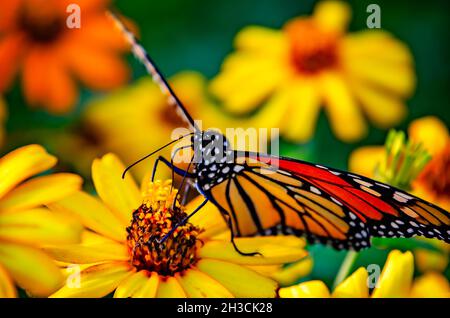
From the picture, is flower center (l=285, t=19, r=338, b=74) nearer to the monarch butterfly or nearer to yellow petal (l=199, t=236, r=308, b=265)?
the monarch butterfly

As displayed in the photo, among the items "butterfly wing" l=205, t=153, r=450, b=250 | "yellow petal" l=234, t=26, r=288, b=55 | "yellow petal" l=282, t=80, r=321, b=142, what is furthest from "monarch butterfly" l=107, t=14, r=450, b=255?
"yellow petal" l=234, t=26, r=288, b=55

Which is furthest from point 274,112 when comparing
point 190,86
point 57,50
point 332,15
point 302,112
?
point 57,50

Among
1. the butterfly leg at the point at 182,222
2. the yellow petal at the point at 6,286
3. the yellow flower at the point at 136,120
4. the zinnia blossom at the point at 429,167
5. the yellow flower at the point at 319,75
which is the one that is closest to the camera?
the yellow petal at the point at 6,286

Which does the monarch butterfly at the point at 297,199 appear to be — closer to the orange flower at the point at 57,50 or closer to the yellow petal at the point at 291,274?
the yellow petal at the point at 291,274

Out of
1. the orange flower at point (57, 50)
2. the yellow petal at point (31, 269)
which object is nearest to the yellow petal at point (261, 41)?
the orange flower at point (57, 50)

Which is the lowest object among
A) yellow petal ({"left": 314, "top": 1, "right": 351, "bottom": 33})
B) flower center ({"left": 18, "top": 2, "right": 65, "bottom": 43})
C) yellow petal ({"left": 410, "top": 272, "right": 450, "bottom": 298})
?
yellow petal ({"left": 410, "top": 272, "right": 450, "bottom": 298})

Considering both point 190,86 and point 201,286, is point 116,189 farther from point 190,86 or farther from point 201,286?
point 190,86
